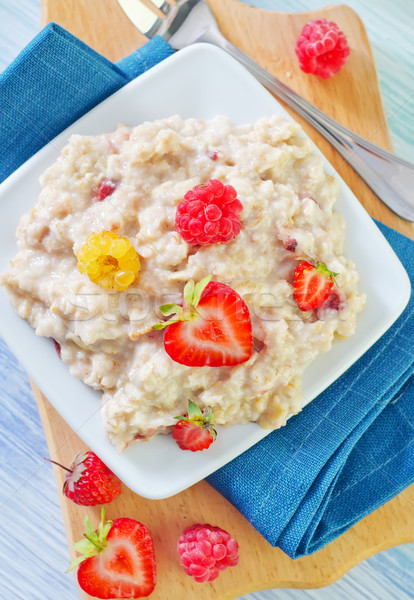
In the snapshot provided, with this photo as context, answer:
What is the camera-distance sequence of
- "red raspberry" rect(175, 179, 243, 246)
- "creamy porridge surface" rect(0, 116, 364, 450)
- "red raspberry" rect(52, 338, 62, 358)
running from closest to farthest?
"red raspberry" rect(175, 179, 243, 246) < "creamy porridge surface" rect(0, 116, 364, 450) < "red raspberry" rect(52, 338, 62, 358)

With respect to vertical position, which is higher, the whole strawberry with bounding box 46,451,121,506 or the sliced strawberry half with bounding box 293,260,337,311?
the sliced strawberry half with bounding box 293,260,337,311

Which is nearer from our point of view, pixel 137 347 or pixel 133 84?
pixel 137 347

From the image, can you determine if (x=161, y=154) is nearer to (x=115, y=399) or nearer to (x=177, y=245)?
(x=177, y=245)

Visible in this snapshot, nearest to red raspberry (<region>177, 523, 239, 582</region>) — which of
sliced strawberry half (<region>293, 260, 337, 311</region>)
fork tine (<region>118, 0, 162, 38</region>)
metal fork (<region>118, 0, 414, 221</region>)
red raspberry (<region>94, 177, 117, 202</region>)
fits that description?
sliced strawberry half (<region>293, 260, 337, 311</region>)

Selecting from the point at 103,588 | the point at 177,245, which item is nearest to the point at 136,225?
the point at 177,245

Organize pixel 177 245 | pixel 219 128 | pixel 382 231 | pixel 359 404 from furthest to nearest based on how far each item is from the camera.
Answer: pixel 382 231, pixel 359 404, pixel 219 128, pixel 177 245

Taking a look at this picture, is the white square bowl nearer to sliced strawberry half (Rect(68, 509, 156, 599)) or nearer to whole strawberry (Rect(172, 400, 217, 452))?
whole strawberry (Rect(172, 400, 217, 452))
